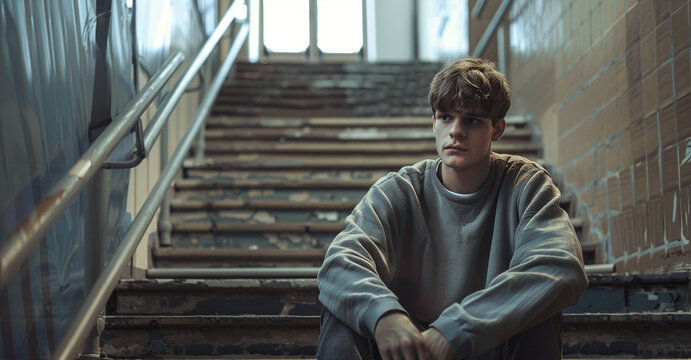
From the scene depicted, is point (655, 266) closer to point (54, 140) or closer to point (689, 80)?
point (689, 80)

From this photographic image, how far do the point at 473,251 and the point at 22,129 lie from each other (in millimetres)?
772

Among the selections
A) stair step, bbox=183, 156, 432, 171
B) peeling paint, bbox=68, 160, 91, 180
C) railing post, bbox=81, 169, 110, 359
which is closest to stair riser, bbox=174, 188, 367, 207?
stair step, bbox=183, 156, 432, 171

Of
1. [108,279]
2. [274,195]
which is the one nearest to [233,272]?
[274,195]

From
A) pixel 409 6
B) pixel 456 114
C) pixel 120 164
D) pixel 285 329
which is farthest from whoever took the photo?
pixel 409 6

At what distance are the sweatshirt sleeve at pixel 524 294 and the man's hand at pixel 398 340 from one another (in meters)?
0.04

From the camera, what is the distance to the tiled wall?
192 centimetres

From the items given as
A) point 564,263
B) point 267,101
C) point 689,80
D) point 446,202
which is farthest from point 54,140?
point 267,101

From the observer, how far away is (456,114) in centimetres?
135

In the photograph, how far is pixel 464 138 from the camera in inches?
52.7

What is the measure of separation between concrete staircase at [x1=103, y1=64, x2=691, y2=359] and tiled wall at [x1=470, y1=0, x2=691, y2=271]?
0.53 feet

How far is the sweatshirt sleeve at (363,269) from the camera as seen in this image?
1176 millimetres

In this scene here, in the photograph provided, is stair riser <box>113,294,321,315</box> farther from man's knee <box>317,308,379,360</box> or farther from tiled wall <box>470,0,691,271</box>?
tiled wall <box>470,0,691,271</box>

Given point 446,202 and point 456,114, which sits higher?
point 456,114

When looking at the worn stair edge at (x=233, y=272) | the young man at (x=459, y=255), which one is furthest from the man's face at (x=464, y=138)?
the worn stair edge at (x=233, y=272)
